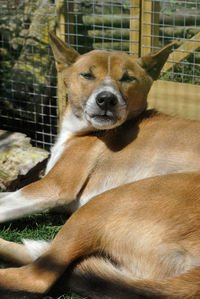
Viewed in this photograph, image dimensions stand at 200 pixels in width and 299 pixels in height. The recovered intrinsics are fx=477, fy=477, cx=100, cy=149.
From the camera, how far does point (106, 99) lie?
12.3 ft

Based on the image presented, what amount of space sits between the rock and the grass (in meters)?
0.57

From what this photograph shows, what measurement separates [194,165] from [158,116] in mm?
773

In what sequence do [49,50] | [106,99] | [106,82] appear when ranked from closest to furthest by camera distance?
1. [106,99]
2. [106,82]
3. [49,50]

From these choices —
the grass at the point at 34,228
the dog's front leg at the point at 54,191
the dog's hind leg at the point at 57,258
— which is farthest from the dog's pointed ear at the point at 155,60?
the dog's hind leg at the point at 57,258

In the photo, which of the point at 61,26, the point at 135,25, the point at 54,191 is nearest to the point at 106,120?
the point at 54,191

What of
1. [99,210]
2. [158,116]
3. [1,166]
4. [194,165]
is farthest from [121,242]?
[1,166]

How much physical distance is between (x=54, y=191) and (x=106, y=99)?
835 millimetres

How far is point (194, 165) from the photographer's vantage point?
11.0 feet

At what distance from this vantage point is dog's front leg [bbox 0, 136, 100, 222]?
3.77 meters

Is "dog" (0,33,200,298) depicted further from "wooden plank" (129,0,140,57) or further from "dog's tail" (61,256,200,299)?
"wooden plank" (129,0,140,57)

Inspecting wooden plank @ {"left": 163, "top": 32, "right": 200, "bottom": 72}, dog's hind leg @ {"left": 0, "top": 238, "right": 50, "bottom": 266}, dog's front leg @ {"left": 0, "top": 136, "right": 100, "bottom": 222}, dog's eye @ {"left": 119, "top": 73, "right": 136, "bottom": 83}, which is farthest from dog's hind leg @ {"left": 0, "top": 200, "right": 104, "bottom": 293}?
wooden plank @ {"left": 163, "top": 32, "right": 200, "bottom": 72}

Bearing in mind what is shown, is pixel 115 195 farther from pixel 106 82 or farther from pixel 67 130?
pixel 67 130

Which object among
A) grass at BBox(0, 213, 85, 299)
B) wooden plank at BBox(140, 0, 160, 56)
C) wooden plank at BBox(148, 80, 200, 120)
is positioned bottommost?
grass at BBox(0, 213, 85, 299)

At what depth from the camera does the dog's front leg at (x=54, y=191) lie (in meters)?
3.77
